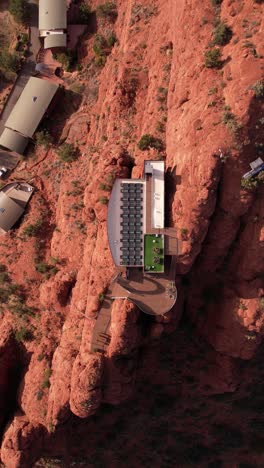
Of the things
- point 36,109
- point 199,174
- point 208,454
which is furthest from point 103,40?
point 208,454

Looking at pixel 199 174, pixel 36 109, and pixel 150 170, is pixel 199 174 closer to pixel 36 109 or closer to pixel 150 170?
pixel 150 170

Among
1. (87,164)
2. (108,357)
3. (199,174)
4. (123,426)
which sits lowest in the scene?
(123,426)

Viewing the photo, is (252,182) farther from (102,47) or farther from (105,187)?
(102,47)

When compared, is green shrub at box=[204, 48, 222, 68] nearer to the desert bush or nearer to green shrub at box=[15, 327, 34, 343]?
the desert bush

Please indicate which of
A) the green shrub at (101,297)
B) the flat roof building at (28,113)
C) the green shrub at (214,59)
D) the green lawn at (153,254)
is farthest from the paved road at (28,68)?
the green lawn at (153,254)

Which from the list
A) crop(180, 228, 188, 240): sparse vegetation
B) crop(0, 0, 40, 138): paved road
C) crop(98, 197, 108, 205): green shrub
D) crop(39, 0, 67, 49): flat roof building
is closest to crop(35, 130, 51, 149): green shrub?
crop(0, 0, 40, 138): paved road

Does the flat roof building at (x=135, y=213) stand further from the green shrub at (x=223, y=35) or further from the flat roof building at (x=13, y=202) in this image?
the flat roof building at (x=13, y=202)

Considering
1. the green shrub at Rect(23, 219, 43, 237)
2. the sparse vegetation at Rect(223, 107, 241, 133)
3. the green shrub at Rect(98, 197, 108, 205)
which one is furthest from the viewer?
the green shrub at Rect(23, 219, 43, 237)
